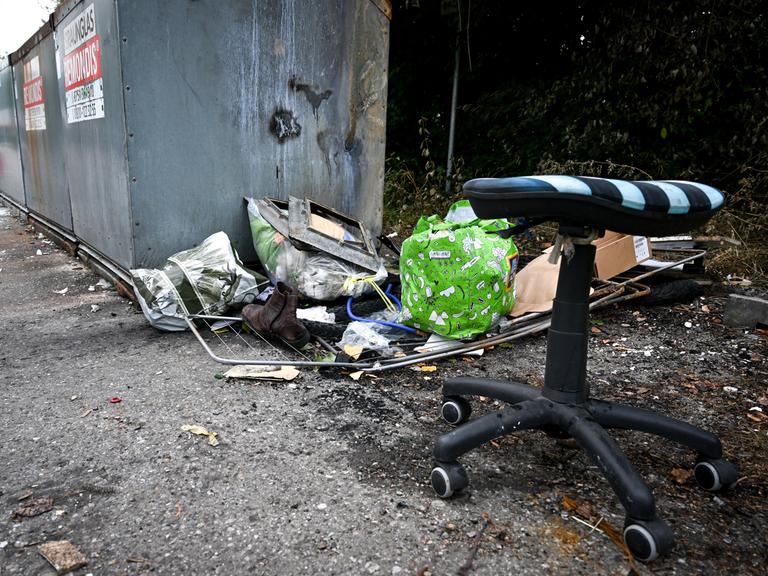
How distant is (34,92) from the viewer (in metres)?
5.62

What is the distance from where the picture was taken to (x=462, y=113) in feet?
24.1

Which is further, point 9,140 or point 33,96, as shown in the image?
point 9,140

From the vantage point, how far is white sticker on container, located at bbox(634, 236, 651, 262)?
338 cm

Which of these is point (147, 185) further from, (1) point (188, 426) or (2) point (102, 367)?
(1) point (188, 426)

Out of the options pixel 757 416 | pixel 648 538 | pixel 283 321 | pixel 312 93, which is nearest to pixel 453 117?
pixel 312 93

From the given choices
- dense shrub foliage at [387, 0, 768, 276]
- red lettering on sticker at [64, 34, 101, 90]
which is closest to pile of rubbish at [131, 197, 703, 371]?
red lettering on sticker at [64, 34, 101, 90]

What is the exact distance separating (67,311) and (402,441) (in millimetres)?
2484

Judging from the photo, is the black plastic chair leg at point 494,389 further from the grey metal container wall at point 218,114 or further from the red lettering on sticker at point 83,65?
the red lettering on sticker at point 83,65

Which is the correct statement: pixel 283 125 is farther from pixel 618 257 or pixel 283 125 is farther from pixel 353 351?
pixel 618 257

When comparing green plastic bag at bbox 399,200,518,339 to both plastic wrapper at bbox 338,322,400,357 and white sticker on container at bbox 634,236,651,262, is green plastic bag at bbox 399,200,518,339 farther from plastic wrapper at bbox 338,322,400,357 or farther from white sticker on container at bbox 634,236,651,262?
white sticker on container at bbox 634,236,651,262

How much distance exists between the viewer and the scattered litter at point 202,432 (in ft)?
6.23

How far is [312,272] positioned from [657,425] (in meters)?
2.10

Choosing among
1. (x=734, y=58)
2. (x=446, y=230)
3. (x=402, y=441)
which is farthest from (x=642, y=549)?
(x=734, y=58)

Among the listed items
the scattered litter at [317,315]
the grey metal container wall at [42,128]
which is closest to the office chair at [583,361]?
the scattered litter at [317,315]
